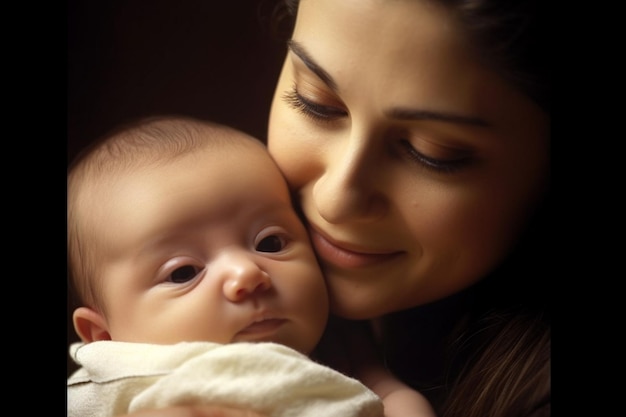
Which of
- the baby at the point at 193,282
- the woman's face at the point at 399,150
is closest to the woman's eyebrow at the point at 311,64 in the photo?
the woman's face at the point at 399,150

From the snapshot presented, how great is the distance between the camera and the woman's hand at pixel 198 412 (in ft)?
2.07

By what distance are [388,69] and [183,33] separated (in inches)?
9.3

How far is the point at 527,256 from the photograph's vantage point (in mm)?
749

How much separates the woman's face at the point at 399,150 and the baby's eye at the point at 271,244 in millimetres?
42

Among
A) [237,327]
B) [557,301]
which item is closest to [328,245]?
[237,327]

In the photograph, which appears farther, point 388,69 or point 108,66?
point 108,66

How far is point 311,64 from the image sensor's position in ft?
2.29

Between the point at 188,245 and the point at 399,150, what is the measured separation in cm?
22

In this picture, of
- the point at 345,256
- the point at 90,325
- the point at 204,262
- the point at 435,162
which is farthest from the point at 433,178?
the point at 90,325

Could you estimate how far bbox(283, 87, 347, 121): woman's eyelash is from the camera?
2.37 feet

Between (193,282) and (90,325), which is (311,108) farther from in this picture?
(90,325)

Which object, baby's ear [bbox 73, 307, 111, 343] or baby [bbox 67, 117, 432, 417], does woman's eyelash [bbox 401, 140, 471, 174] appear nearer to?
baby [bbox 67, 117, 432, 417]

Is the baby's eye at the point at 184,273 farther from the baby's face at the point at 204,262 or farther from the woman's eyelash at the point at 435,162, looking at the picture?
the woman's eyelash at the point at 435,162

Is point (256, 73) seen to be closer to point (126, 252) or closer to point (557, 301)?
point (126, 252)
